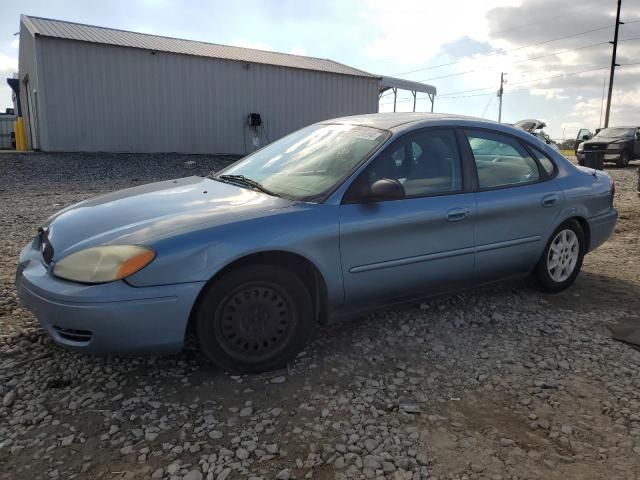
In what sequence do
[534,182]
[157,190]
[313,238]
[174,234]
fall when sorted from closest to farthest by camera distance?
[174,234]
[313,238]
[157,190]
[534,182]

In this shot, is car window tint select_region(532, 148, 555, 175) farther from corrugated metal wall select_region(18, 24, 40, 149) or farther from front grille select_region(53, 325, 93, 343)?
corrugated metal wall select_region(18, 24, 40, 149)

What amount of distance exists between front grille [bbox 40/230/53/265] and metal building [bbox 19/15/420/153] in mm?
15990

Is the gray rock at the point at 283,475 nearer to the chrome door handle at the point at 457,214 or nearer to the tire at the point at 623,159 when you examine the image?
the chrome door handle at the point at 457,214

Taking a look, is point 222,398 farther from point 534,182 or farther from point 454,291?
point 534,182

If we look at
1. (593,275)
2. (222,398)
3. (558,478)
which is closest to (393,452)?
(558,478)

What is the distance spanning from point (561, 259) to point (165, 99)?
56.9 feet

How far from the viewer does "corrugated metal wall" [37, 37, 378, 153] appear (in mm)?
17062

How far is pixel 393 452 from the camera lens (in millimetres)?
2326

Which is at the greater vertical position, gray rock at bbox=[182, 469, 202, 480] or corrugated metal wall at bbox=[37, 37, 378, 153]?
corrugated metal wall at bbox=[37, 37, 378, 153]

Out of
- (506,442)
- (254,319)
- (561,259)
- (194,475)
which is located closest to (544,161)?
(561,259)

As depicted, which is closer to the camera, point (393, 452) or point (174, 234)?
point (393, 452)

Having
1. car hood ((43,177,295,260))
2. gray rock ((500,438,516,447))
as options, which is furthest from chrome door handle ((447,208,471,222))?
gray rock ((500,438,516,447))

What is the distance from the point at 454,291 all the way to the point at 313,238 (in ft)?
4.30

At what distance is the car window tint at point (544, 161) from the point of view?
13.9 feet
